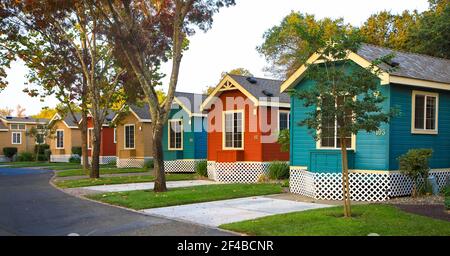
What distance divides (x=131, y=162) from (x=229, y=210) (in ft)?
77.6

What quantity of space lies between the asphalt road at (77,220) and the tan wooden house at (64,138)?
30915 mm

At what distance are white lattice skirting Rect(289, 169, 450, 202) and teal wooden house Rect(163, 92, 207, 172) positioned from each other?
42.9 feet

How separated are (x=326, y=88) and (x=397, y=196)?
232 inches

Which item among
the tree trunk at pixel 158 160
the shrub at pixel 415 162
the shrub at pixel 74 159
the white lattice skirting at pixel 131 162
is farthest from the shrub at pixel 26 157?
the shrub at pixel 415 162

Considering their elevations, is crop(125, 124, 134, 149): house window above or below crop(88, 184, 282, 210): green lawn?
above

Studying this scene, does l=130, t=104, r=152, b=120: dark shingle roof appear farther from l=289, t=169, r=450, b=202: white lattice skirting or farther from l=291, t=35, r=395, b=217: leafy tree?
l=291, t=35, r=395, b=217: leafy tree

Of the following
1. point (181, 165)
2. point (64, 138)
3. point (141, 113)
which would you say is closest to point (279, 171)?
point (181, 165)

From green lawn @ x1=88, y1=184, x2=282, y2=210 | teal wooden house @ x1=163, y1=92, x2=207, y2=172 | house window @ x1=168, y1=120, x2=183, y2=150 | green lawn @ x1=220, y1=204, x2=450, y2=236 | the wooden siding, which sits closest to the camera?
green lawn @ x1=220, y1=204, x2=450, y2=236

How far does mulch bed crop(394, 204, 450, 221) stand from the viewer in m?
10.7

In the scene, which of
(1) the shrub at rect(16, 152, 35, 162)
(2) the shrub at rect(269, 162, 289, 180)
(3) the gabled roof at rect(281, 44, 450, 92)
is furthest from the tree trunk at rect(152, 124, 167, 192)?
(1) the shrub at rect(16, 152, 35, 162)

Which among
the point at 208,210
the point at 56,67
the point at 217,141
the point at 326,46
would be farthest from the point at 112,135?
the point at 326,46

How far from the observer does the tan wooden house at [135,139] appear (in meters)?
34.2

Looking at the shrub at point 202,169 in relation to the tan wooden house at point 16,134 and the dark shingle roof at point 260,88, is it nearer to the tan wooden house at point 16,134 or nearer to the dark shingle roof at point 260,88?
the dark shingle roof at point 260,88

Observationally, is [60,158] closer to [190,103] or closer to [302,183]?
[190,103]
